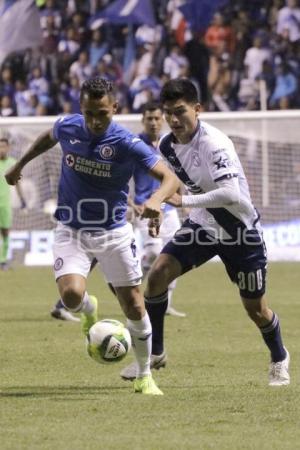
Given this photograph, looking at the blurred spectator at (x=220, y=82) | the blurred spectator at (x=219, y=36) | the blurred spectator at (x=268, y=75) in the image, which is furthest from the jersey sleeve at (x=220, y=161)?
the blurred spectator at (x=219, y=36)

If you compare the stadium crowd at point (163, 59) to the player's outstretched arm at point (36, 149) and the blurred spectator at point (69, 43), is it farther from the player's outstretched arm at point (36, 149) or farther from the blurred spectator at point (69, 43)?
the player's outstretched arm at point (36, 149)

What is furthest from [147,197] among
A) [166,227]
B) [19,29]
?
[19,29]

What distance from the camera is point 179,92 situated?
8.92 metres

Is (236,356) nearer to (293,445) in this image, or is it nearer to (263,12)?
(293,445)

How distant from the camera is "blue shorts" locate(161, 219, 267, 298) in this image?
9.05 meters

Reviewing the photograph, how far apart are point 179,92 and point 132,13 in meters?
18.3

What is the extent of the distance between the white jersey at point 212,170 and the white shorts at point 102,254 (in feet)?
2.32

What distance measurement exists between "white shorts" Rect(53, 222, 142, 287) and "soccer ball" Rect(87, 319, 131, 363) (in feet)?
1.16

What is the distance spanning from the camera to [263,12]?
27.1 meters

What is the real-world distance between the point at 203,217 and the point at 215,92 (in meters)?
17.3

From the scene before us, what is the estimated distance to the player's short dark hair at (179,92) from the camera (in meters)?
8.92

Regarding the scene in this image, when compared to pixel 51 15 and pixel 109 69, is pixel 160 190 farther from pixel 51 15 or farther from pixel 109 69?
pixel 51 15

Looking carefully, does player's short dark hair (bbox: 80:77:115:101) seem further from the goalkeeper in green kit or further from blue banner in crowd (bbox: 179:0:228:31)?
blue banner in crowd (bbox: 179:0:228:31)

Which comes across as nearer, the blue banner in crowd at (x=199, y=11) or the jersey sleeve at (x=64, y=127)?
the jersey sleeve at (x=64, y=127)
